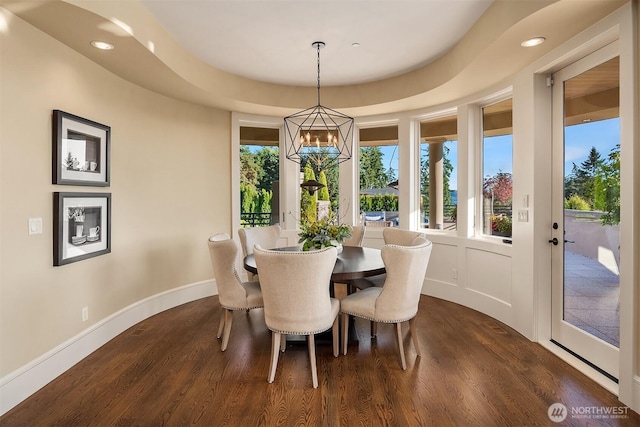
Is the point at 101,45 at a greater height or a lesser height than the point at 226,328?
greater

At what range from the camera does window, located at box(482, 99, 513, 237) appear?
3943mm

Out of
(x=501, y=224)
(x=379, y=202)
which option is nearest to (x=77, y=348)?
(x=379, y=202)

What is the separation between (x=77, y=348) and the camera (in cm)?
291

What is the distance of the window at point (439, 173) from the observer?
471 cm

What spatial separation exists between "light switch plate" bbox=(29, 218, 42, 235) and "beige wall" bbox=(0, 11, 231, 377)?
0.04 metres

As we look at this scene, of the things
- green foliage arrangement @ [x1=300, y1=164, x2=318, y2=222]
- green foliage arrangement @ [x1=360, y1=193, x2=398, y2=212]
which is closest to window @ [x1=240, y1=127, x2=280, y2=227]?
green foliage arrangement @ [x1=300, y1=164, x2=318, y2=222]

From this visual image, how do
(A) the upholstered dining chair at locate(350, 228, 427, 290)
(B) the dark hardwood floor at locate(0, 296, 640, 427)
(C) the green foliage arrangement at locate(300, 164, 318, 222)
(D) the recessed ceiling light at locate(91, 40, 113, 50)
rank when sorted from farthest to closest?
(C) the green foliage arrangement at locate(300, 164, 318, 222)
(A) the upholstered dining chair at locate(350, 228, 427, 290)
(D) the recessed ceiling light at locate(91, 40, 113, 50)
(B) the dark hardwood floor at locate(0, 296, 640, 427)

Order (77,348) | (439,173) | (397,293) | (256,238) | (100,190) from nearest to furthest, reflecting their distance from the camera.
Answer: (397,293), (77,348), (100,190), (256,238), (439,173)

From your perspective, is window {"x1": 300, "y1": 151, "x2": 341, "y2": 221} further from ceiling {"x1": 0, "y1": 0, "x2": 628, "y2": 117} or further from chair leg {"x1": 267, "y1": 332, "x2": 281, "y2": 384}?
chair leg {"x1": 267, "y1": 332, "x2": 281, "y2": 384}

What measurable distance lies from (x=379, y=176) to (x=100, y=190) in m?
3.58

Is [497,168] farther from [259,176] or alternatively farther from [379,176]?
[259,176]

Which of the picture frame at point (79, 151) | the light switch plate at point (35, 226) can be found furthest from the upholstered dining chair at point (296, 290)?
the picture frame at point (79, 151)

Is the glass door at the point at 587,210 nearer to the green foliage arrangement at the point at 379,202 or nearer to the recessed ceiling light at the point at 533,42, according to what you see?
the recessed ceiling light at the point at 533,42

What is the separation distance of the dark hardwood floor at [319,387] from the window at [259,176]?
217 cm
